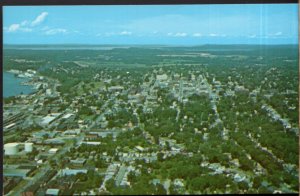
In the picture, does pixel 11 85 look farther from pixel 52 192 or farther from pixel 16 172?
pixel 52 192

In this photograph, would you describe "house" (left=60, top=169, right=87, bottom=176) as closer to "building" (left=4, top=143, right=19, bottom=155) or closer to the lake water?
"building" (left=4, top=143, right=19, bottom=155)

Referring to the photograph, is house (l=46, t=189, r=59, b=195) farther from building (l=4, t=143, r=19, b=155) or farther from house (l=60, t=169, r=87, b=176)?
building (l=4, t=143, r=19, b=155)

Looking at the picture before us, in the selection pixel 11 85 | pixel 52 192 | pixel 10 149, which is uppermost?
pixel 11 85

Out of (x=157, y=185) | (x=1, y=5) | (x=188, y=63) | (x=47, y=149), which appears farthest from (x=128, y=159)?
(x=1, y=5)

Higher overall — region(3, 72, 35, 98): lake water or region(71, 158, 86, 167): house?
region(3, 72, 35, 98): lake water

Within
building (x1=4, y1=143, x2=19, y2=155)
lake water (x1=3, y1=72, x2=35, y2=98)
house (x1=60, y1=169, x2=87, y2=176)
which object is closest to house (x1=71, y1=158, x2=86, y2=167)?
house (x1=60, y1=169, x2=87, y2=176)

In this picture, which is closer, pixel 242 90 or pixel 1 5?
pixel 1 5

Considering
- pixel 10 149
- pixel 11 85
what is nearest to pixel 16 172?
pixel 10 149

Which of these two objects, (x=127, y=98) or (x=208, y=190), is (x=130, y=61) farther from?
(x=208, y=190)

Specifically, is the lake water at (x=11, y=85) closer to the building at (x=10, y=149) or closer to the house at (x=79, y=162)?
the building at (x=10, y=149)

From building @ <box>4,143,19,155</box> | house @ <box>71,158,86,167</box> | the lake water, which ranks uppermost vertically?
the lake water

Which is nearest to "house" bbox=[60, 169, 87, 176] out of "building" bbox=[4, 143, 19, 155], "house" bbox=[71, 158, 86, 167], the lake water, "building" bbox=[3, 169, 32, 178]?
"house" bbox=[71, 158, 86, 167]
